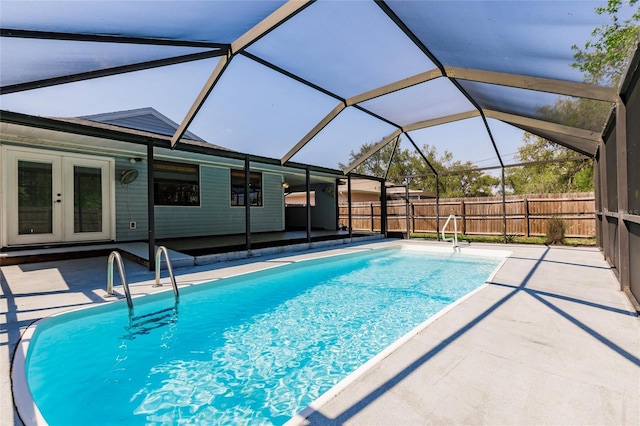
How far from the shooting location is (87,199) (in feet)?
26.1

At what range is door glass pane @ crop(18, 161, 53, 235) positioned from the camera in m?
7.00

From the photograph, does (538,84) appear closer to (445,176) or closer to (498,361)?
(498,361)

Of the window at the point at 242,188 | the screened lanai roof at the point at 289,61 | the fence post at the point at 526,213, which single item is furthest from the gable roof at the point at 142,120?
the fence post at the point at 526,213

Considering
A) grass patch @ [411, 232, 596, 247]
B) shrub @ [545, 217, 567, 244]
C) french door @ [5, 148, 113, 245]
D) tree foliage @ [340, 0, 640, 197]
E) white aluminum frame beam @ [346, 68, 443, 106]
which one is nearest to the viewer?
tree foliage @ [340, 0, 640, 197]

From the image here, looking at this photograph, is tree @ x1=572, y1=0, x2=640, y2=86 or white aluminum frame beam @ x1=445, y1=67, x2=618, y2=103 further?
white aluminum frame beam @ x1=445, y1=67, x2=618, y2=103

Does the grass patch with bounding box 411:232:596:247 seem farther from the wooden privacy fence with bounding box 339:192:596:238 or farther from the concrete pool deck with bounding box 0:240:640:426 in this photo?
the concrete pool deck with bounding box 0:240:640:426

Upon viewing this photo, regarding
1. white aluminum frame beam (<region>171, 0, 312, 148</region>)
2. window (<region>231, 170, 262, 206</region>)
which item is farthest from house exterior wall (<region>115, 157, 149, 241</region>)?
white aluminum frame beam (<region>171, 0, 312, 148</region>)

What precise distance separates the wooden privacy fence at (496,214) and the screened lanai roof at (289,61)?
3.60m

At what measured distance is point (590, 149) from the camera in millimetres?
7156

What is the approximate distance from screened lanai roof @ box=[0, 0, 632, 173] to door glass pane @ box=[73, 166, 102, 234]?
294cm

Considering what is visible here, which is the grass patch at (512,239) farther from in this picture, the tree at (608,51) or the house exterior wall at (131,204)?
the house exterior wall at (131,204)

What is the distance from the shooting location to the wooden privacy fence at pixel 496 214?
398 inches

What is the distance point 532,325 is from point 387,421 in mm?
2257

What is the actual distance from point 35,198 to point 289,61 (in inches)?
269
